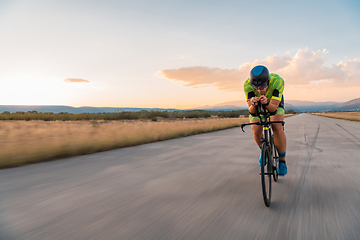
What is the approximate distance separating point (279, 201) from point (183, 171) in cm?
219

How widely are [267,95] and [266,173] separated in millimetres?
1350

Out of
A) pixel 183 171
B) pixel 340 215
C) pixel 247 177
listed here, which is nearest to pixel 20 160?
pixel 183 171

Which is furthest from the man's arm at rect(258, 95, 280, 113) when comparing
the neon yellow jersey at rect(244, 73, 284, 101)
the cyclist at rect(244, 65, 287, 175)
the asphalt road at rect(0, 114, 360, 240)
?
the asphalt road at rect(0, 114, 360, 240)

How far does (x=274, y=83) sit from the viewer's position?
3.72 meters

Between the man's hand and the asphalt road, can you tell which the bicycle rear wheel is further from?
the man's hand

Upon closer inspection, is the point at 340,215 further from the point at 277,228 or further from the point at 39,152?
the point at 39,152

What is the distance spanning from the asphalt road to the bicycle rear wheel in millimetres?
159

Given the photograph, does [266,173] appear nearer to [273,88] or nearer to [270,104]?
[270,104]

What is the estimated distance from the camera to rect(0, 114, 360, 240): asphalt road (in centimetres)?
240

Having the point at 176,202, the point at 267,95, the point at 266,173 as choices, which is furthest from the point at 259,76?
the point at 176,202

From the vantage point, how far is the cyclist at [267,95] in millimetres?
3162

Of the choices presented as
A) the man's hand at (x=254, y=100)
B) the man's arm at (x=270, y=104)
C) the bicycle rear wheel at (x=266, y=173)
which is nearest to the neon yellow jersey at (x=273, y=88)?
the man's arm at (x=270, y=104)

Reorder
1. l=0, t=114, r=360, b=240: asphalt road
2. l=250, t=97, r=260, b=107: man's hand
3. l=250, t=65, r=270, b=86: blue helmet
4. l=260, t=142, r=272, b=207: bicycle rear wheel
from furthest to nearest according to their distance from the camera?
1. l=250, t=65, r=270, b=86: blue helmet
2. l=250, t=97, r=260, b=107: man's hand
3. l=260, t=142, r=272, b=207: bicycle rear wheel
4. l=0, t=114, r=360, b=240: asphalt road

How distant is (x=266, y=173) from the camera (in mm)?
3125
